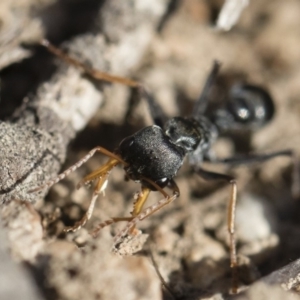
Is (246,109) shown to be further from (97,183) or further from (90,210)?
(90,210)

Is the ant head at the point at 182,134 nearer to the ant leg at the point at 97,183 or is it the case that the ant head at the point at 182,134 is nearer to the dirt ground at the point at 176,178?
the dirt ground at the point at 176,178

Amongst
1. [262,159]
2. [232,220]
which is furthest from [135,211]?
[262,159]

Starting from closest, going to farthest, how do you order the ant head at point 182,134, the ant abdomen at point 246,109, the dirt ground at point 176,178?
the dirt ground at point 176,178 → the ant head at point 182,134 → the ant abdomen at point 246,109

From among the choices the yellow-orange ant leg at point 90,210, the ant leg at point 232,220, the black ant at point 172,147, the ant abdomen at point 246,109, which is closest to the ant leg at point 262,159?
the black ant at point 172,147

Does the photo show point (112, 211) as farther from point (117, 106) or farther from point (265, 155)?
point (265, 155)

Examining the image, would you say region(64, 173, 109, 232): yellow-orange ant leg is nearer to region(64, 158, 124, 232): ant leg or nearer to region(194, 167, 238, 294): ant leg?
region(64, 158, 124, 232): ant leg

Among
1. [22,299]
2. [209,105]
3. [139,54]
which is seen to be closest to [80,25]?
[139,54]

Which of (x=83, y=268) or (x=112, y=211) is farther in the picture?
(x=112, y=211)
